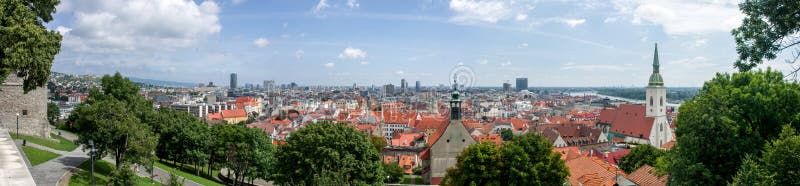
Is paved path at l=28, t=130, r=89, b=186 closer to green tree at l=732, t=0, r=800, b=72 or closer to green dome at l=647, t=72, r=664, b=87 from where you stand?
green tree at l=732, t=0, r=800, b=72

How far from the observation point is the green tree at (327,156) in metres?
23.1

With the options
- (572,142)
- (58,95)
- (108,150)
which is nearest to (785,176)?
(108,150)

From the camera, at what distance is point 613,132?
243 ft

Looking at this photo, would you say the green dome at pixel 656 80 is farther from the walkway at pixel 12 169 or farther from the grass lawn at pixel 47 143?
the walkway at pixel 12 169

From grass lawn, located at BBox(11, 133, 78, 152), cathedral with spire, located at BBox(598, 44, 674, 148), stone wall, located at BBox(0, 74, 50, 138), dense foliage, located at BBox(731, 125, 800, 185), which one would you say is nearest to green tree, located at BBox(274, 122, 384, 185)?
grass lawn, located at BBox(11, 133, 78, 152)

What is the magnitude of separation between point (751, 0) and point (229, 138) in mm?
27277

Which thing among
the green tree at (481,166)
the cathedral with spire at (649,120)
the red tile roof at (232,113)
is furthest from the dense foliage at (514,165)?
the red tile roof at (232,113)

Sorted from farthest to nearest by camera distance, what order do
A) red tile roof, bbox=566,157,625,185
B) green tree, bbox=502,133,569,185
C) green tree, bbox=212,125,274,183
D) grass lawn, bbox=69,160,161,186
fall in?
green tree, bbox=212,125,274,183 → red tile roof, bbox=566,157,625,185 → green tree, bbox=502,133,569,185 → grass lawn, bbox=69,160,161,186

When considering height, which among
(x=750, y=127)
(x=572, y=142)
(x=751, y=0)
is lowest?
(x=572, y=142)

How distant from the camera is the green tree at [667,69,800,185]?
1363 cm

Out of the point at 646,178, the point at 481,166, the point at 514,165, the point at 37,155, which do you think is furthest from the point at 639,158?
the point at 37,155

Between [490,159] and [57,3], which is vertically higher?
[57,3]

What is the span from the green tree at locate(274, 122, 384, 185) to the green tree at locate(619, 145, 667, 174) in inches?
759

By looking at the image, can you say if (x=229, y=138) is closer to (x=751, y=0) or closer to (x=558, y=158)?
(x=558, y=158)
